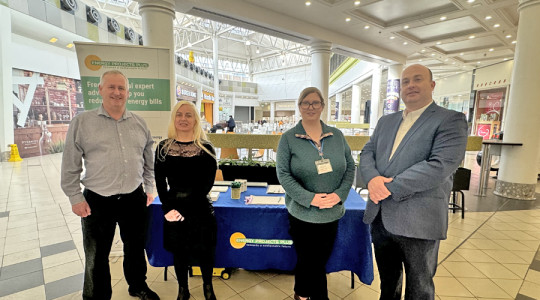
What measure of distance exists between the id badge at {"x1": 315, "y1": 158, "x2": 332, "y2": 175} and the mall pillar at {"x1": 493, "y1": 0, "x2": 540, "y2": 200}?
5.06 metres

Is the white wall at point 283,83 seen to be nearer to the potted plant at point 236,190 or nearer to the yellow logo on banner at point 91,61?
the yellow logo on banner at point 91,61

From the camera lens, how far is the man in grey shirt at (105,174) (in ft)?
5.16

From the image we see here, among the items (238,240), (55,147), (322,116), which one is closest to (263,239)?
(238,240)

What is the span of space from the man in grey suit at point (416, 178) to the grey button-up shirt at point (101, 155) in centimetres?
148

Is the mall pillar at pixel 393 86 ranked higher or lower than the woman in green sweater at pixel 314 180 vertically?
higher

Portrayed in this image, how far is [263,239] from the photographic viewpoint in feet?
6.39

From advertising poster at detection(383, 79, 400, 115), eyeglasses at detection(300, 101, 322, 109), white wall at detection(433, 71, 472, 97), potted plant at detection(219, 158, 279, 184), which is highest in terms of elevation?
white wall at detection(433, 71, 472, 97)

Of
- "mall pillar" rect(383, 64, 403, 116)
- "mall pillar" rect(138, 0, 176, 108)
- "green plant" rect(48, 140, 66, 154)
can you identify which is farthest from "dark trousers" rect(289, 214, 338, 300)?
"green plant" rect(48, 140, 66, 154)

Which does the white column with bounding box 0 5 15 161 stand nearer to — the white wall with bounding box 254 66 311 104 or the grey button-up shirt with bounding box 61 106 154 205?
the grey button-up shirt with bounding box 61 106 154 205

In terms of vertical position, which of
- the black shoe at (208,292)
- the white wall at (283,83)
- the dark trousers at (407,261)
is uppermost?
the white wall at (283,83)

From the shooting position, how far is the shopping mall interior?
222 cm

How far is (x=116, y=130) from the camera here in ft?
5.43

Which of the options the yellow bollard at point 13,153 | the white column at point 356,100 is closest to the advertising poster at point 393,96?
the white column at point 356,100

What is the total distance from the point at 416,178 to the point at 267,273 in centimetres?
158
